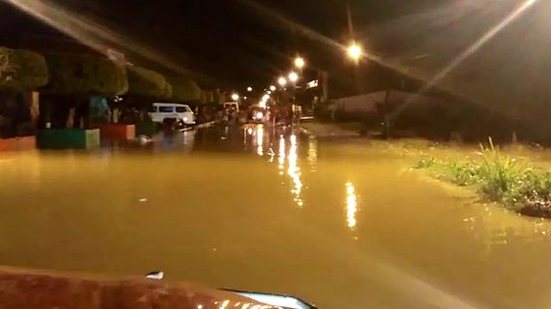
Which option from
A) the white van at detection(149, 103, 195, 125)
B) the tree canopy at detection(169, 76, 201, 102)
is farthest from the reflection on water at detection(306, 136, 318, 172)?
the tree canopy at detection(169, 76, 201, 102)

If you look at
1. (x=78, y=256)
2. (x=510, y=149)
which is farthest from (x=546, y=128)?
(x=78, y=256)

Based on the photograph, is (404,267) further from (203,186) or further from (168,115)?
(168,115)

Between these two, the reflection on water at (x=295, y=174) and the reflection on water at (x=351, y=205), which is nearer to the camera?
the reflection on water at (x=351, y=205)

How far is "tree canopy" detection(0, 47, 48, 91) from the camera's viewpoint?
27.1 metres

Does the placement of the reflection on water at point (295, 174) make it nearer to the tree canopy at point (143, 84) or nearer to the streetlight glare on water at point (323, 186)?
the streetlight glare on water at point (323, 186)

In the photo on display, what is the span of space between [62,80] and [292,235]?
77.4 ft

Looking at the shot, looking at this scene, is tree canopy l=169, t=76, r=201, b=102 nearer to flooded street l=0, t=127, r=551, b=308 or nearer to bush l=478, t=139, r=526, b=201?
flooded street l=0, t=127, r=551, b=308

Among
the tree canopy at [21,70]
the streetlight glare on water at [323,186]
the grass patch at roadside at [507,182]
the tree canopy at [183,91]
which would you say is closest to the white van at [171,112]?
the tree canopy at [183,91]

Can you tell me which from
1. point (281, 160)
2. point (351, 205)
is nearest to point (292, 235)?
point (351, 205)

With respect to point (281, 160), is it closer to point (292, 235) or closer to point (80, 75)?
point (80, 75)

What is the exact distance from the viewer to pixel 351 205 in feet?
45.2

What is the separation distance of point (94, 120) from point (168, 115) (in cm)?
1295

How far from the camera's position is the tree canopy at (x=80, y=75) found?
3234cm

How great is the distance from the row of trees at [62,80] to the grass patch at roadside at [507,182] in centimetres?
1541
